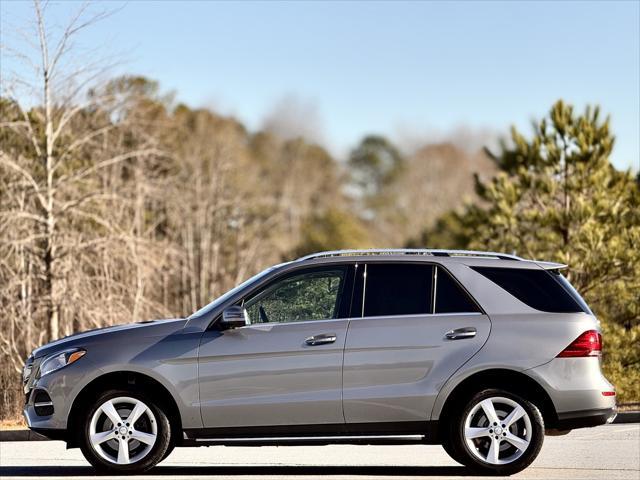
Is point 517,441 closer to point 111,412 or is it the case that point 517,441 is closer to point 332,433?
point 332,433

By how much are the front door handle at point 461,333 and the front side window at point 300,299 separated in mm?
883

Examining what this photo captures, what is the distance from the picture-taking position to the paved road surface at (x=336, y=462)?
9.21 m

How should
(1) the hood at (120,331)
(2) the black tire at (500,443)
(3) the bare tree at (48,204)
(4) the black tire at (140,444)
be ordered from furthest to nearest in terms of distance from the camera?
(3) the bare tree at (48,204)
(1) the hood at (120,331)
(4) the black tire at (140,444)
(2) the black tire at (500,443)

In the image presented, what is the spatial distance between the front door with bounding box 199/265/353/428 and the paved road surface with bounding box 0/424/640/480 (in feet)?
1.67

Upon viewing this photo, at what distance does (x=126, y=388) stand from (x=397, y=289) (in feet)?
7.37

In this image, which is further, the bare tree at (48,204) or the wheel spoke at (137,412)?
the bare tree at (48,204)

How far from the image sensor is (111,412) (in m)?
9.09

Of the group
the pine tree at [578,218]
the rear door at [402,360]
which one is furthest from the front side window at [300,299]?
the pine tree at [578,218]

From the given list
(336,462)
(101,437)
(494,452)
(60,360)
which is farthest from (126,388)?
(494,452)

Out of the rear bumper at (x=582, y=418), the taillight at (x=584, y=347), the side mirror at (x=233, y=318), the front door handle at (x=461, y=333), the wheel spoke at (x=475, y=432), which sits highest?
the side mirror at (x=233, y=318)

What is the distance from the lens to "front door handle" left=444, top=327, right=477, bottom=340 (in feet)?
29.4

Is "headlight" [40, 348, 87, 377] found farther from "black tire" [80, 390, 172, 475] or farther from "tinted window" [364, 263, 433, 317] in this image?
"tinted window" [364, 263, 433, 317]

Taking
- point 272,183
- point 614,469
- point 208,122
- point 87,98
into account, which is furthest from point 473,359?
point 272,183

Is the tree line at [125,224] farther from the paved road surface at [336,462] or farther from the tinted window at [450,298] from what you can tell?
the tinted window at [450,298]
